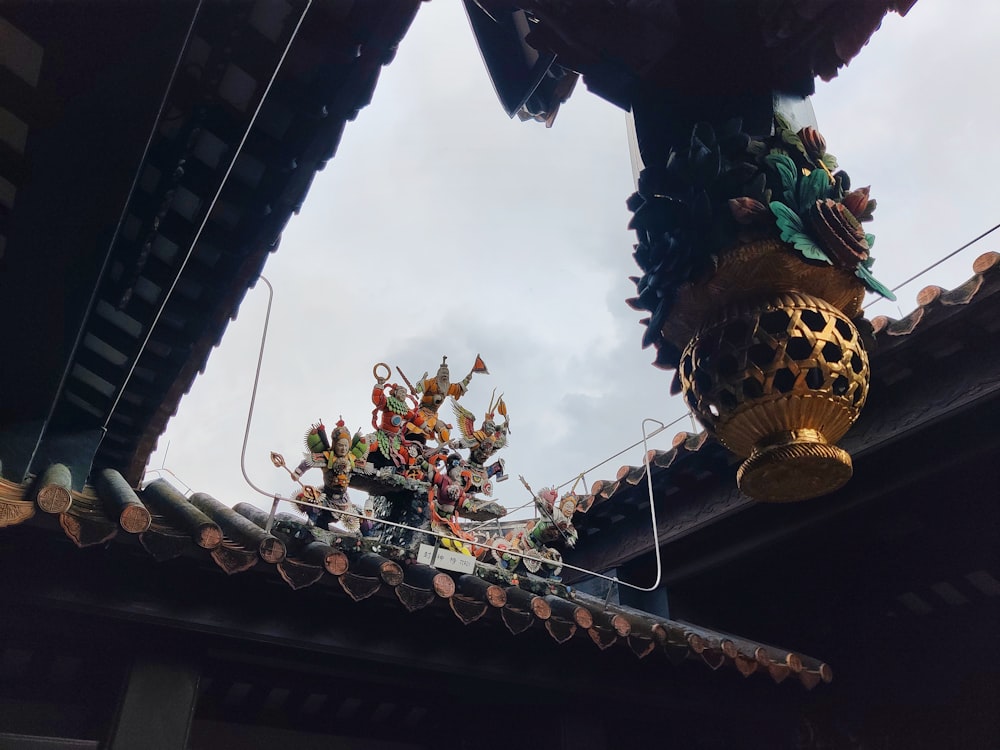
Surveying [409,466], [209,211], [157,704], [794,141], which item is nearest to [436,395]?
[409,466]

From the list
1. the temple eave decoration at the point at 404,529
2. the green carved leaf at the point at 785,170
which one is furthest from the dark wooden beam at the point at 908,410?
the green carved leaf at the point at 785,170

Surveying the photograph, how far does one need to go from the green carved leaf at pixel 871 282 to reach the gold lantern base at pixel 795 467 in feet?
1.54

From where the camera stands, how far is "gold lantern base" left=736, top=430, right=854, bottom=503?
178cm

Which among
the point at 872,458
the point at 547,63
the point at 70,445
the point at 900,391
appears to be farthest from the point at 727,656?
the point at 70,445

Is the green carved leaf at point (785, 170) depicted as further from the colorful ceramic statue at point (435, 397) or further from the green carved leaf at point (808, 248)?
the colorful ceramic statue at point (435, 397)

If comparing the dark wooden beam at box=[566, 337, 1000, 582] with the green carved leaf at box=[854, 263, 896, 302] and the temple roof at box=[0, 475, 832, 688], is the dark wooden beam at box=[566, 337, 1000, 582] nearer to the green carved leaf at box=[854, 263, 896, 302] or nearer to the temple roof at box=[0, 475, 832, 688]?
the temple roof at box=[0, 475, 832, 688]

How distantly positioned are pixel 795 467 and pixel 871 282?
60 centimetres

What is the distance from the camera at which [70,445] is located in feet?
21.7

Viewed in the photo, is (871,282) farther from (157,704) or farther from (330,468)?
(330,468)

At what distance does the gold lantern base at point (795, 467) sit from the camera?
5.85 feet

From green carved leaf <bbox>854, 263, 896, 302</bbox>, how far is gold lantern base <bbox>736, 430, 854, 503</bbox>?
1.54 feet

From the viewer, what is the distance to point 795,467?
1.80 meters

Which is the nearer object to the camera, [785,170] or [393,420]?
[785,170]

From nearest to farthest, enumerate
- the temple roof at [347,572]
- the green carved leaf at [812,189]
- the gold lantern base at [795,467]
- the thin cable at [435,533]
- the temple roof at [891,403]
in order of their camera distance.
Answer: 1. the gold lantern base at [795,467]
2. the green carved leaf at [812,189]
3. the temple roof at [347,572]
4. the thin cable at [435,533]
5. the temple roof at [891,403]
